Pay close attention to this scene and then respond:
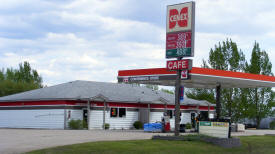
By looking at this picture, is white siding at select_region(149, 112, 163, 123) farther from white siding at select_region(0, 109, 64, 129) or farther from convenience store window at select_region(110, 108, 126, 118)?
white siding at select_region(0, 109, 64, 129)

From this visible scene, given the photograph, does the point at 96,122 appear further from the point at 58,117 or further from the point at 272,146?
the point at 272,146

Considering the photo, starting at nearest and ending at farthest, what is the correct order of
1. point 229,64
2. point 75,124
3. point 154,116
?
1. point 75,124
2. point 154,116
3. point 229,64

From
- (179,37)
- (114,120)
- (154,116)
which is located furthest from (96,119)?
(179,37)

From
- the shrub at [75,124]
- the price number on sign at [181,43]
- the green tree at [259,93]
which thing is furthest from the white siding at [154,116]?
the price number on sign at [181,43]

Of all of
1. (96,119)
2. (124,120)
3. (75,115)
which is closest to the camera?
(75,115)

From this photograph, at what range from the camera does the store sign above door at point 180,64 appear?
23219mm

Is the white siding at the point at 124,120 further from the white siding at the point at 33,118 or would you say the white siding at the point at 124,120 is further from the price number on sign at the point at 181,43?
the price number on sign at the point at 181,43

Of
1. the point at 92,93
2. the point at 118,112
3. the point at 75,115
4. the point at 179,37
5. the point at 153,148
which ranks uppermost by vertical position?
the point at 179,37

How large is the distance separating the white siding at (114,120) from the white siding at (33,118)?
2.89m

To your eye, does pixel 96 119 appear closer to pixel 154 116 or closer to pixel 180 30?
pixel 154 116

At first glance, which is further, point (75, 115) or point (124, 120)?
point (124, 120)

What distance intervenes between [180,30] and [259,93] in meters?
39.1

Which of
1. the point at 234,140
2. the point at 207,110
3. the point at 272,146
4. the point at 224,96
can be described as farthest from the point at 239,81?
the point at 224,96

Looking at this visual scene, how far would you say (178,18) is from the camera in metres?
23.7
